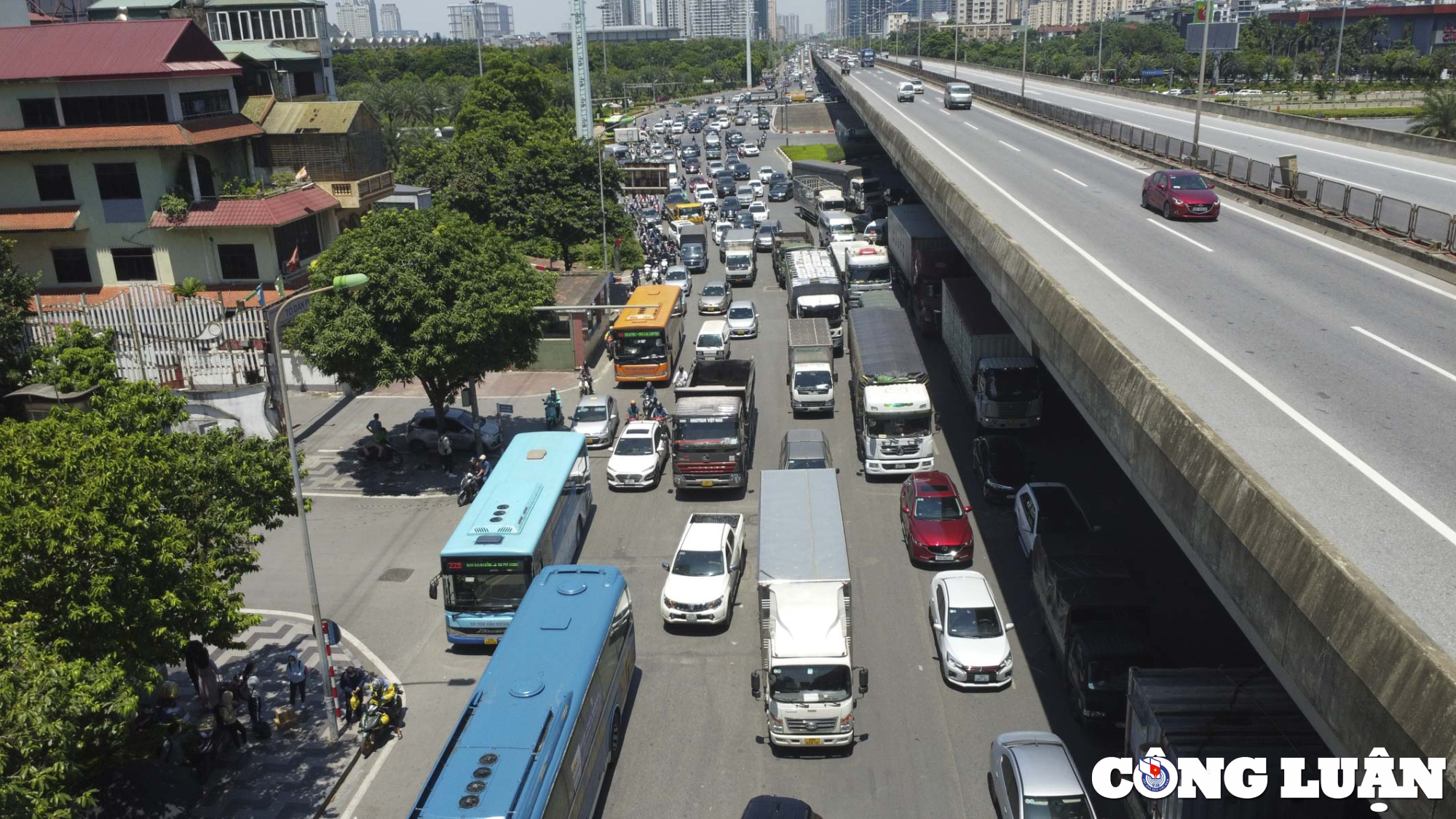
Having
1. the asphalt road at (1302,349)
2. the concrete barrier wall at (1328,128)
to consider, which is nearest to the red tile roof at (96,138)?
the asphalt road at (1302,349)

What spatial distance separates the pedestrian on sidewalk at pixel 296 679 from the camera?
65.6 feet

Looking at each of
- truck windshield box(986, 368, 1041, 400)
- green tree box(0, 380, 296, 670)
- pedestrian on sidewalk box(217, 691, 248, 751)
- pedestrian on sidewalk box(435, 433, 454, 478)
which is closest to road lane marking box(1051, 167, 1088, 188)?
truck windshield box(986, 368, 1041, 400)

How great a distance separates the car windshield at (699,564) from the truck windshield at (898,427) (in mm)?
8215

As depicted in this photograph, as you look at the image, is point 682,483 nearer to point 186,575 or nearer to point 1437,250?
point 186,575

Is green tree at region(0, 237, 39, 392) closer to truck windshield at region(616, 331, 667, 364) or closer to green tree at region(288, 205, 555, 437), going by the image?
green tree at region(288, 205, 555, 437)

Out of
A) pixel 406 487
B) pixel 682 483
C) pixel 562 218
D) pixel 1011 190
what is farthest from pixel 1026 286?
pixel 562 218

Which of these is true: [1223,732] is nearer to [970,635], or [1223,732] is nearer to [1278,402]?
[1278,402]

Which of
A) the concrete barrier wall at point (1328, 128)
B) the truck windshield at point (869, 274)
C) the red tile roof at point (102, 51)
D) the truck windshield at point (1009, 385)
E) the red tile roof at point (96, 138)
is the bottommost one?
the truck windshield at point (1009, 385)

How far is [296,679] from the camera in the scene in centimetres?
2006

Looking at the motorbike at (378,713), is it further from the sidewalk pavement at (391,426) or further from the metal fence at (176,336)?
the metal fence at (176,336)

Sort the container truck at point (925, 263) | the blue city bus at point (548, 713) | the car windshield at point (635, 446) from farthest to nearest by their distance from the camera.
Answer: the container truck at point (925, 263) < the car windshield at point (635, 446) < the blue city bus at point (548, 713)

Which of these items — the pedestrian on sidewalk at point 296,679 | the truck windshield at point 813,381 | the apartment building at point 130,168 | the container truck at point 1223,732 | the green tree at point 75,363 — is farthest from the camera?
the apartment building at point 130,168

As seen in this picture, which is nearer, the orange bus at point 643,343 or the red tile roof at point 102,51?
the orange bus at point 643,343

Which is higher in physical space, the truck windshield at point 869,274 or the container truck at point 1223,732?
the truck windshield at point 869,274
